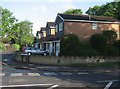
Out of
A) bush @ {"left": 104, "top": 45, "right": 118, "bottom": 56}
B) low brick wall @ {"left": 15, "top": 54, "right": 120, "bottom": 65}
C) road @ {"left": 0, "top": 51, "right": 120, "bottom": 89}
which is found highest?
bush @ {"left": 104, "top": 45, "right": 118, "bottom": 56}

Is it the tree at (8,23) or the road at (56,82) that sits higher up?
the tree at (8,23)

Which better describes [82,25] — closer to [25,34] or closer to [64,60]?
[64,60]

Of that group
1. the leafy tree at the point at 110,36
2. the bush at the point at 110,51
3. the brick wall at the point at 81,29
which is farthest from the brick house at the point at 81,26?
the bush at the point at 110,51

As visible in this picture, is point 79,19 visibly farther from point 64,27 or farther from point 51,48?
point 51,48

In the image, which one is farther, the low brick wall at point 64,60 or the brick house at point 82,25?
the brick house at point 82,25

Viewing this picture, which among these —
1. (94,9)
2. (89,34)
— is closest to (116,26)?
(89,34)

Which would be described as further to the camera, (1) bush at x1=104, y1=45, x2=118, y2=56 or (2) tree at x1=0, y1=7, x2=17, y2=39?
(2) tree at x1=0, y1=7, x2=17, y2=39

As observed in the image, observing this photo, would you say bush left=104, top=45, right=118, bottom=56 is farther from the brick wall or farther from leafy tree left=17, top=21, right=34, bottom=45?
leafy tree left=17, top=21, right=34, bottom=45

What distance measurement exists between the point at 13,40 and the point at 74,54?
7395 cm

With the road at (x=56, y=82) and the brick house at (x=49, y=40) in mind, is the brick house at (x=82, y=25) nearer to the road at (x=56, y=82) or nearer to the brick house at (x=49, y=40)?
the brick house at (x=49, y=40)

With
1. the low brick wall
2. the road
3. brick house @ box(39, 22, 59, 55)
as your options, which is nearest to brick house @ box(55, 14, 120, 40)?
brick house @ box(39, 22, 59, 55)

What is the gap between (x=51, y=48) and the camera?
5016cm

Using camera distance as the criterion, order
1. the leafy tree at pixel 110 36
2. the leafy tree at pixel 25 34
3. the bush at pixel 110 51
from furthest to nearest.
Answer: the leafy tree at pixel 25 34 < the leafy tree at pixel 110 36 < the bush at pixel 110 51

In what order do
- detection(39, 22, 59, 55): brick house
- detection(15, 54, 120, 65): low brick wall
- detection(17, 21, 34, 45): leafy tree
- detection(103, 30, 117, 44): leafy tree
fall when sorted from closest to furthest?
detection(15, 54, 120, 65): low brick wall < detection(103, 30, 117, 44): leafy tree < detection(39, 22, 59, 55): brick house < detection(17, 21, 34, 45): leafy tree
